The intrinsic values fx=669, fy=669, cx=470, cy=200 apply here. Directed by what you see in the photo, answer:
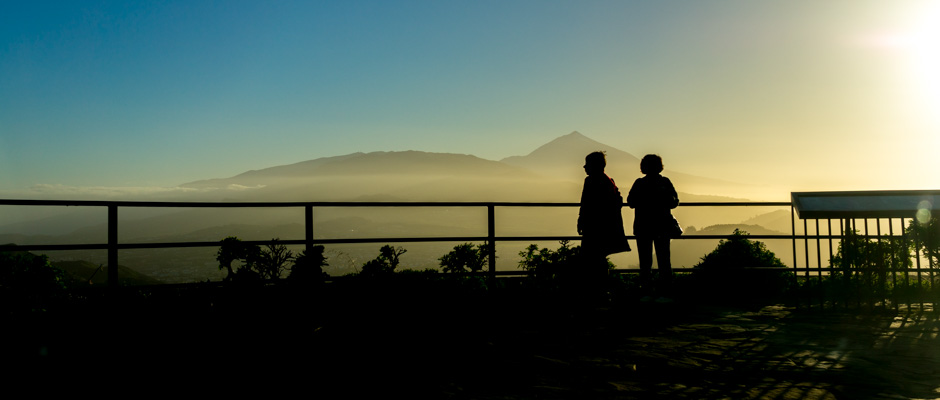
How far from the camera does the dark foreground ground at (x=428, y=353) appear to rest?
393 centimetres

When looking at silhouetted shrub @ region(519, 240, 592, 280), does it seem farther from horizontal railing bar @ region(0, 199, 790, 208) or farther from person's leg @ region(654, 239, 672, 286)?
person's leg @ region(654, 239, 672, 286)

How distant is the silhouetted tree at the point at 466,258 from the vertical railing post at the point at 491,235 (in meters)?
0.05

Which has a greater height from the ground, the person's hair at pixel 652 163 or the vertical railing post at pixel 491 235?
the person's hair at pixel 652 163

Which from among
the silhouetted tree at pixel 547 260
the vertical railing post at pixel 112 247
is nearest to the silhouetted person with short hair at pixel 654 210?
the silhouetted tree at pixel 547 260

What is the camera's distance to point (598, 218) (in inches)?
282

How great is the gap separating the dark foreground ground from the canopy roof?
1335mm

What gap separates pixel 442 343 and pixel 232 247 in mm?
3072

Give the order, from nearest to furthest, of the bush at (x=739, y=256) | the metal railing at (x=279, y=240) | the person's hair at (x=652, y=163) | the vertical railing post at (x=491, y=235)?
the metal railing at (x=279, y=240), the person's hair at (x=652, y=163), the vertical railing post at (x=491, y=235), the bush at (x=739, y=256)

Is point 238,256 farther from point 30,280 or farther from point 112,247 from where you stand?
point 30,280

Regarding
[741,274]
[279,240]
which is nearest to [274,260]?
[279,240]

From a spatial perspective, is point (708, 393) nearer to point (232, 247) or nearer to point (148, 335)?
point (148, 335)

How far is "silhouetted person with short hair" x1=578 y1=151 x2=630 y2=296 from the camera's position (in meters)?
7.16

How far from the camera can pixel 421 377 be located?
13.5ft

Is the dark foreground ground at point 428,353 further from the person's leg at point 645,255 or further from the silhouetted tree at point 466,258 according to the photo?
the silhouetted tree at point 466,258
